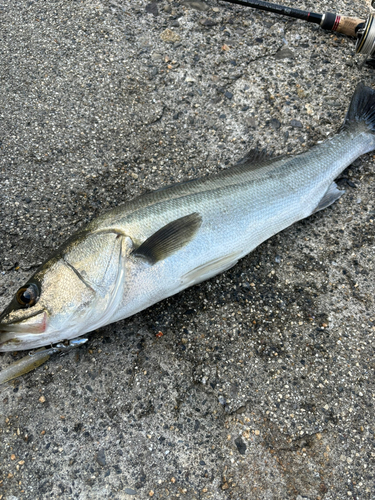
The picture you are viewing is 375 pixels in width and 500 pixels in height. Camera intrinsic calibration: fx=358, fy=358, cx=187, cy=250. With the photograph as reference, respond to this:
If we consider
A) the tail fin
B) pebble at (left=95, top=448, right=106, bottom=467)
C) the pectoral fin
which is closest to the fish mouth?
the pectoral fin

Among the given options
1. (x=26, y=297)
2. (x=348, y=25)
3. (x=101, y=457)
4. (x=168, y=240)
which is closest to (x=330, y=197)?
(x=168, y=240)

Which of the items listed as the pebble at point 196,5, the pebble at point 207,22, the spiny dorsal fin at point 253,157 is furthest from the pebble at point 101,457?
the pebble at point 196,5

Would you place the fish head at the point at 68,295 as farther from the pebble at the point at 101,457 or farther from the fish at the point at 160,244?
the pebble at the point at 101,457

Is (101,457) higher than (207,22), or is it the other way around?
(207,22)

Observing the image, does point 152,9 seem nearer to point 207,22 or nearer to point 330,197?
point 207,22

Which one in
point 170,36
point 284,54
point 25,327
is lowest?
point 25,327

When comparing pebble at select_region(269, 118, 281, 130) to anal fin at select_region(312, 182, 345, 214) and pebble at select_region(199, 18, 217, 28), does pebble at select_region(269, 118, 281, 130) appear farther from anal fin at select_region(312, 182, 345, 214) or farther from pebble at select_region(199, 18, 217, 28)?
pebble at select_region(199, 18, 217, 28)
